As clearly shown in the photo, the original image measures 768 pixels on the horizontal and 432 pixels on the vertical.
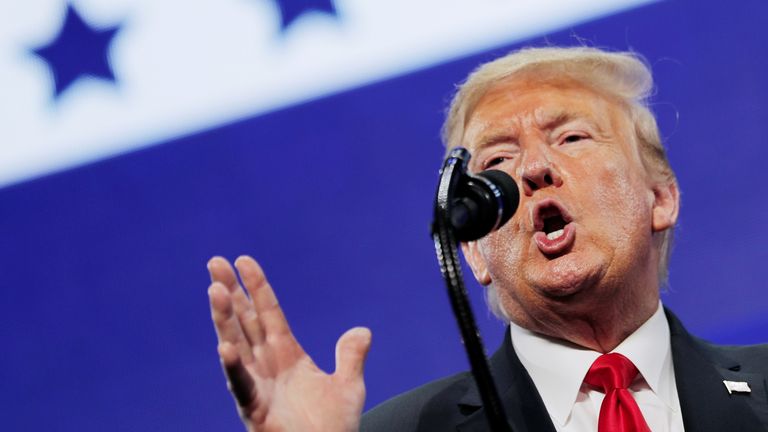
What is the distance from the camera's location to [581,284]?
1880mm

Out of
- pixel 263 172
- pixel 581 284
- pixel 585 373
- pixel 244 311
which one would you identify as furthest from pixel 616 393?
pixel 263 172

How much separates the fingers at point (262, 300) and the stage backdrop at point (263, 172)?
86cm

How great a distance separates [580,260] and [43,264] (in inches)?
53.9

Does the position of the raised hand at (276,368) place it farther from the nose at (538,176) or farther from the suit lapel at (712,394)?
the suit lapel at (712,394)

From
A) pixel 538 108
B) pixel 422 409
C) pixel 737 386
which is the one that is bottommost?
pixel 737 386

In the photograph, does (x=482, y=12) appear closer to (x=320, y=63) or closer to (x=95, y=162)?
(x=320, y=63)

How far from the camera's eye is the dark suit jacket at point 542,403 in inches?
71.7

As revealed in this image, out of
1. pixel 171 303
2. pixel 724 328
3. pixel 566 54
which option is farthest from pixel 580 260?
pixel 171 303

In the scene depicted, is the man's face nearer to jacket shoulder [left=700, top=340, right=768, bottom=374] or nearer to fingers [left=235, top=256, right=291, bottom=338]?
jacket shoulder [left=700, top=340, right=768, bottom=374]

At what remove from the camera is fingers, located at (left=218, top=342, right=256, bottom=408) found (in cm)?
141

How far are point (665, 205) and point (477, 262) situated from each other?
0.37m

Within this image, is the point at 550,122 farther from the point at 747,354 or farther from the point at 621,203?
the point at 747,354

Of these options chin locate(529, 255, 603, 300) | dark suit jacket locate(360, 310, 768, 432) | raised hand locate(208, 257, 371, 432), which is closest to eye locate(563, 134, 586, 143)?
chin locate(529, 255, 603, 300)

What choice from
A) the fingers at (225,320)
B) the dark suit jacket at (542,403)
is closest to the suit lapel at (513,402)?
the dark suit jacket at (542,403)
